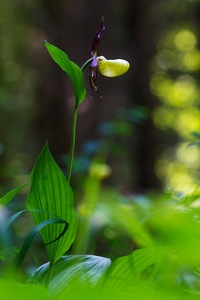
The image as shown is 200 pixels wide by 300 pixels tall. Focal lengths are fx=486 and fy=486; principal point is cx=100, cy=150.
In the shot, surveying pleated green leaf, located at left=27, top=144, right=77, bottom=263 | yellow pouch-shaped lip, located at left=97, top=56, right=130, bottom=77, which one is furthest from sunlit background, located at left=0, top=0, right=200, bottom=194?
pleated green leaf, located at left=27, top=144, right=77, bottom=263

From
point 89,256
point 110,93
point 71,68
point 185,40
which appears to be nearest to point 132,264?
point 89,256

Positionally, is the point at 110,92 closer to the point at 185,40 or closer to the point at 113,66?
the point at 113,66

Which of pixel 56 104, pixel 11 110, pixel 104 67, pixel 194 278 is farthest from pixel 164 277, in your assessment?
pixel 11 110

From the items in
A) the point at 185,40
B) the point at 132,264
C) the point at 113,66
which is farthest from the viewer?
the point at 185,40

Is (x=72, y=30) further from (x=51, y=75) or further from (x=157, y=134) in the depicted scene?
(x=157, y=134)

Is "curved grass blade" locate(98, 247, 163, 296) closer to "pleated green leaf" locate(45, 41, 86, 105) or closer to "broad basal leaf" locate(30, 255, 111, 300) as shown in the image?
"broad basal leaf" locate(30, 255, 111, 300)

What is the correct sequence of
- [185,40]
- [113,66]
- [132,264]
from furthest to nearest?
1. [185,40]
2. [113,66]
3. [132,264]
